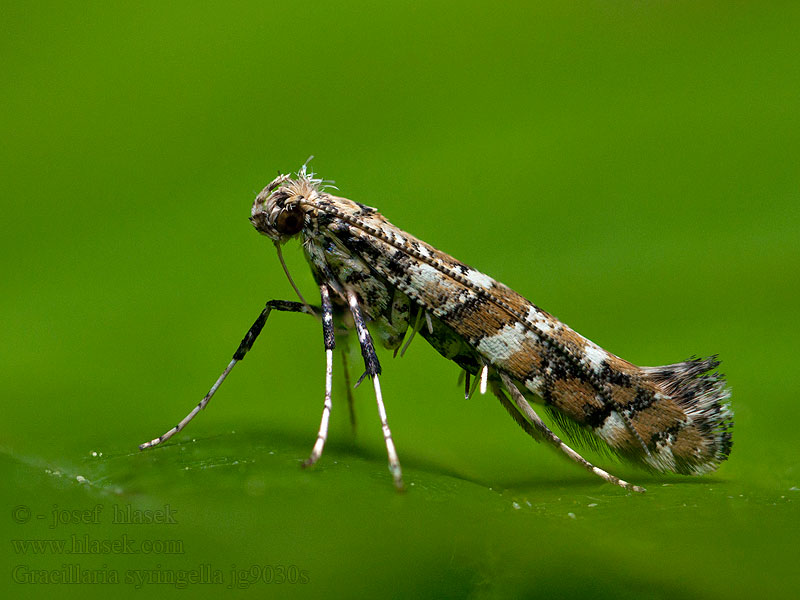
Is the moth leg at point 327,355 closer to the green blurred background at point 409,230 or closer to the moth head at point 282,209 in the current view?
the green blurred background at point 409,230

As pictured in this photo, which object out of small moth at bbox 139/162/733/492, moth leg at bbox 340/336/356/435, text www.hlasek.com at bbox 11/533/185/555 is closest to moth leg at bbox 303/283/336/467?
small moth at bbox 139/162/733/492

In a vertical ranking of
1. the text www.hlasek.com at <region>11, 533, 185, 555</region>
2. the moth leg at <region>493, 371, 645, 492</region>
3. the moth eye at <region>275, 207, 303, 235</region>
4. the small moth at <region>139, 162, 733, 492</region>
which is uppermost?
the moth eye at <region>275, 207, 303, 235</region>

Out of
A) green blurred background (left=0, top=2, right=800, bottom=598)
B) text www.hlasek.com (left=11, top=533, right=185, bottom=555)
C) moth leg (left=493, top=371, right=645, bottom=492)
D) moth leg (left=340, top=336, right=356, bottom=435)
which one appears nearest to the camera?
text www.hlasek.com (left=11, top=533, right=185, bottom=555)

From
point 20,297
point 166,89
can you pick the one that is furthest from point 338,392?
point 166,89

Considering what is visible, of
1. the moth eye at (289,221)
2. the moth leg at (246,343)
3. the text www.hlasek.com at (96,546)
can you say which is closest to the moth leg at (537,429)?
the moth leg at (246,343)

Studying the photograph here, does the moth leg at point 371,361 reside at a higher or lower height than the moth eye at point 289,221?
lower

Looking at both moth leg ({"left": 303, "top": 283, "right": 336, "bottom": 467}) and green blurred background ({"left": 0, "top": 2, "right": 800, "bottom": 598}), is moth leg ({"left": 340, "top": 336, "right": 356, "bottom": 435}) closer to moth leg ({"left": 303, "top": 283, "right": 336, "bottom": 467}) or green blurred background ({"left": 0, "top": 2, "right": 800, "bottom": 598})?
green blurred background ({"left": 0, "top": 2, "right": 800, "bottom": 598})

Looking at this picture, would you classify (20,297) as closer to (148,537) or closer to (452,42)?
(148,537)

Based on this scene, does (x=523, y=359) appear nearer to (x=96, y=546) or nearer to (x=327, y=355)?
(x=327, y=355)
